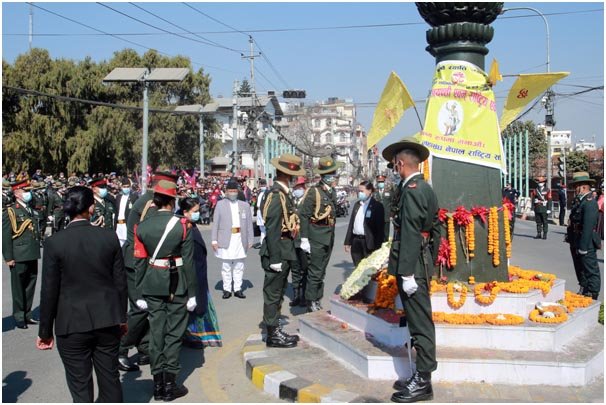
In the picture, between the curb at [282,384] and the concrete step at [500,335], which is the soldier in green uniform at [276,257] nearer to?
the curb at [282,384]

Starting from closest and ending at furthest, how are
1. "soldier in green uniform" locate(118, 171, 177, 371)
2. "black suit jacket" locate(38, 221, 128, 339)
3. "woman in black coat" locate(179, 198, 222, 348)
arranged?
"black suit jacket" locate(38, 221, 128, 339) < "soldier in green uniform" locate(118, 171, 177, 371) < "woman in black coat" locate(179, 198, 222, 348)

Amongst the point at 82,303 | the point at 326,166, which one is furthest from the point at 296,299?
the point at 82,303

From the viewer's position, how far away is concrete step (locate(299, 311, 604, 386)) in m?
5.02

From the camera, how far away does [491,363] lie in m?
5.08

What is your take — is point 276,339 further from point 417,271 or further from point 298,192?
point 298,192

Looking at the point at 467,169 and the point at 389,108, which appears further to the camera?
the point at 389,108

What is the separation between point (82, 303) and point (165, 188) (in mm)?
1587

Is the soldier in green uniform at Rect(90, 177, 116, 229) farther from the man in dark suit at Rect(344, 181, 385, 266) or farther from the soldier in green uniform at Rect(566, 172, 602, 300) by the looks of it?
the soldier in green uniform at Rect(566, 172, 602, 300)

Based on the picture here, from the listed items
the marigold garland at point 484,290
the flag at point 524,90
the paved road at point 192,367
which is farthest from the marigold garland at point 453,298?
the flag at point 524,90

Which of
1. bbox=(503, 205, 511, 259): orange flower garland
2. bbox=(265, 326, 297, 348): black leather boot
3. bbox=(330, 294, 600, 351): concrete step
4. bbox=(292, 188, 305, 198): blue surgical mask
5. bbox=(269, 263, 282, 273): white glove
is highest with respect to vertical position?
bbox=(292, 188, 305, 198): blue surgical mask

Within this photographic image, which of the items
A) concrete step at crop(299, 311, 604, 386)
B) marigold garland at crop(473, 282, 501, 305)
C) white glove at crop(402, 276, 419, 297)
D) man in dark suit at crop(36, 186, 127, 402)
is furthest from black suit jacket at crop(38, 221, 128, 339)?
marigold garland at crop(473, 282, 501, 305)

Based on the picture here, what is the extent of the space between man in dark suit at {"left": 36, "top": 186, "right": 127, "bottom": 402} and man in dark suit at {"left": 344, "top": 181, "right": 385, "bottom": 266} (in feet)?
18.7

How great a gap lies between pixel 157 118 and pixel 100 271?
38.4m

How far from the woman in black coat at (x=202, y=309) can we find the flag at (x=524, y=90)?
4091 mm
